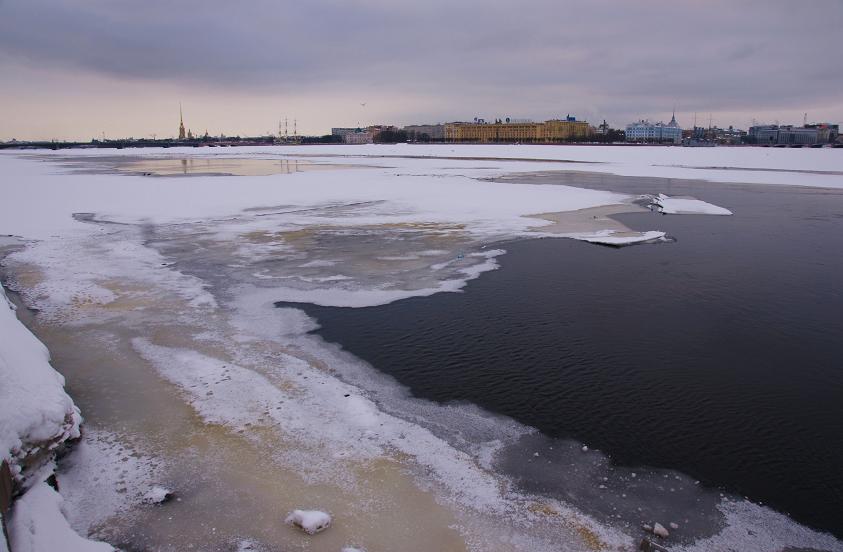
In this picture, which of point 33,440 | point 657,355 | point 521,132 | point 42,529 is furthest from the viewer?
point 521,132

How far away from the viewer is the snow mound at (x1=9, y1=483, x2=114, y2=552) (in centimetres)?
381

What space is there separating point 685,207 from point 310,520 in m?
20.0

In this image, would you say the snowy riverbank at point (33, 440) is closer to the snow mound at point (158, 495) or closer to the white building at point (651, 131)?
the snow mound at point (158, 495)

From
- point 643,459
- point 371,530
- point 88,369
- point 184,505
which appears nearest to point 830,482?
point 643,459

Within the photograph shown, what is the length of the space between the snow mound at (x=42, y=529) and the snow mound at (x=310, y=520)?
3.88 feet

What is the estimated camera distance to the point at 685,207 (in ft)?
69.3

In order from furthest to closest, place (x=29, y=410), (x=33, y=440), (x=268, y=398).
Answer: (x=268, y=398) → (x=29, y=410) → (x=33, y=440)

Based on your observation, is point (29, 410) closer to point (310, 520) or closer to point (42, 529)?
point (42, 529)

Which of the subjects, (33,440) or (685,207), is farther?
(685,207)

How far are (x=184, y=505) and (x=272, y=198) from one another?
20040 millimetres

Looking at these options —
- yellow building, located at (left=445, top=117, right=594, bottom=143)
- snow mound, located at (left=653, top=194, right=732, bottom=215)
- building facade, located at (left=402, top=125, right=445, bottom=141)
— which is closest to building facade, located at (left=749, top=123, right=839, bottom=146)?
yellow building, located at (left=445, top=117, right=594, bottom=143)

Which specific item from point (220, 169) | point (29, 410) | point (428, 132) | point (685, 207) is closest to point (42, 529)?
point (29, 410)

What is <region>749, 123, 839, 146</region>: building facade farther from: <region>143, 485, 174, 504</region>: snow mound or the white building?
<region>143, 485, 174, 504</region>: snow mound

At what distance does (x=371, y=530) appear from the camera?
4215mm
